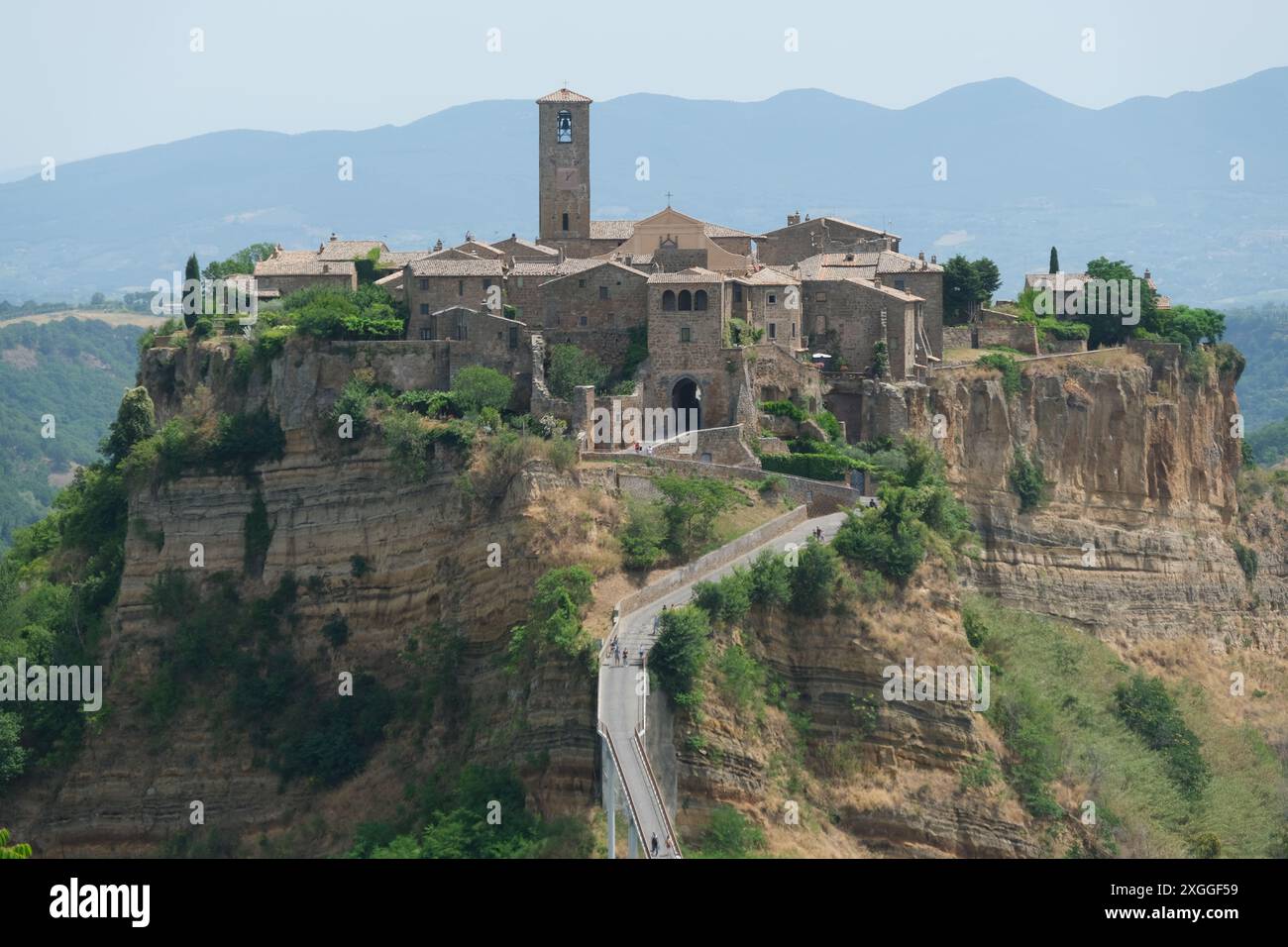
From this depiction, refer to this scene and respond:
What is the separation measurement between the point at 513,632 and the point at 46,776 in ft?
60.6

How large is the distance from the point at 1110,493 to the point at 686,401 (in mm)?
18674

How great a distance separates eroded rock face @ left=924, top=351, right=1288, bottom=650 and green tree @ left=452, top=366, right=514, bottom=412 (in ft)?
47.2

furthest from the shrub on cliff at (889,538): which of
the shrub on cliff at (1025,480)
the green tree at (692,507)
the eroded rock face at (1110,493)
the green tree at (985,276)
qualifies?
the green tree at (985,276)

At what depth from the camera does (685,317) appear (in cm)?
6925

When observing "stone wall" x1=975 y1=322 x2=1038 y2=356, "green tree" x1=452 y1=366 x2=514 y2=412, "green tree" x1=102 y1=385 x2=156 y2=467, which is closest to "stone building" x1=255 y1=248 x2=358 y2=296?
"green tree" x1=102 y1=385 x2=156 y2=467

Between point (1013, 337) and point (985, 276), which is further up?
point (985, 276)

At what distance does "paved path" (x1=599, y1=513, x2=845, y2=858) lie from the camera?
49188mm

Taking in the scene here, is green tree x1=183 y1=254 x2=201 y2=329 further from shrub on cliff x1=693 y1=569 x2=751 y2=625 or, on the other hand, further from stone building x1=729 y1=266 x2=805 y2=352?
shrub on cliff x1=693 y1=569 x2=751 y2=625

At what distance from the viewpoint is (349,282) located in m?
76.1

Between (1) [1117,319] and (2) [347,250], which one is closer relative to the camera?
(2) [347,250]

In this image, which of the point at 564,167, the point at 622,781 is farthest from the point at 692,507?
the point at 564,167

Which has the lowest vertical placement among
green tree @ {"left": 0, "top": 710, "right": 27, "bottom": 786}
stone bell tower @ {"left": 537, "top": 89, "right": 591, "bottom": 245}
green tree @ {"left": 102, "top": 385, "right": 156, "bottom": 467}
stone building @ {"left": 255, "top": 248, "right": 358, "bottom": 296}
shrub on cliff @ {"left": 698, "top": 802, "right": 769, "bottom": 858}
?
green tree @ {"left": 0, "top": 710, "right": 27, "bottom": 786}

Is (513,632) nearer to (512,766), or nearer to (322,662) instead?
(512,766)

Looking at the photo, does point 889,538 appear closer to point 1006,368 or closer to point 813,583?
point 813,583
